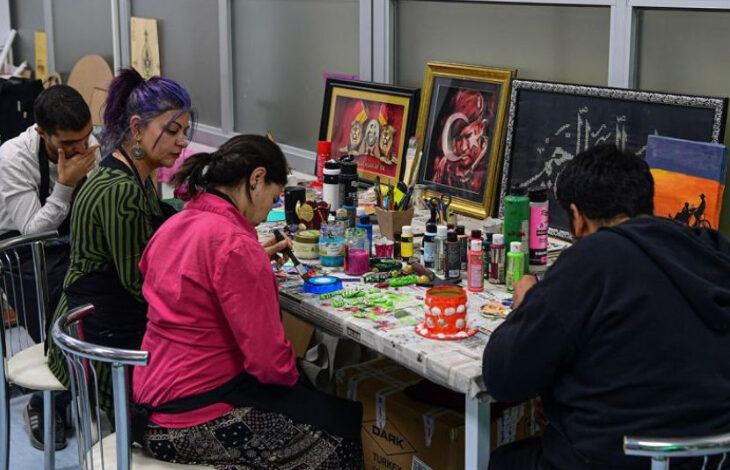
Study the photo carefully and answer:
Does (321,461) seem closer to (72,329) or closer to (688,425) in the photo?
(72,329)

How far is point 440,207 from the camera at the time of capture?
3039 mm

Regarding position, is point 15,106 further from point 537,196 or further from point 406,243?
point 537,196

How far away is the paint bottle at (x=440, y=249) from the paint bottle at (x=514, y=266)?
19 centimetres

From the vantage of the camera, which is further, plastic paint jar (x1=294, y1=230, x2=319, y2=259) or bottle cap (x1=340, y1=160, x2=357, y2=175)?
bottle cap (x1=340, y1=160, x2=357, y2=175)

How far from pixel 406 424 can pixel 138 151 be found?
1.07m

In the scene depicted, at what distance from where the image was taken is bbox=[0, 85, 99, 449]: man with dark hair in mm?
3455

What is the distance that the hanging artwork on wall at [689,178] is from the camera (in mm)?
2539

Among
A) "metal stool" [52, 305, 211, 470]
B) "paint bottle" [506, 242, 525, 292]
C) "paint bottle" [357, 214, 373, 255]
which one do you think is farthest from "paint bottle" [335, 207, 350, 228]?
"metal stool" [52, 305, 211, 470]

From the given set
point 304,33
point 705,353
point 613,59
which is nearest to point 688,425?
point 705,353

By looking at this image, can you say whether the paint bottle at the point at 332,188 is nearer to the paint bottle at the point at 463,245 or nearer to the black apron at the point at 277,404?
the paint bottle at the point at 463,245

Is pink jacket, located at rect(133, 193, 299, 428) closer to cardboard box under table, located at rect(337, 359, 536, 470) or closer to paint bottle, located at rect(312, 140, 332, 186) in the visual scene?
cardboard box under table, located at rect(337, 359, 536, 470)

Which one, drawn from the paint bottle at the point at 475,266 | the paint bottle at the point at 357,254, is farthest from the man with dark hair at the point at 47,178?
the paint bottle at the point at 475,266

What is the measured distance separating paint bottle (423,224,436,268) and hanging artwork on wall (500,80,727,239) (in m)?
0.42

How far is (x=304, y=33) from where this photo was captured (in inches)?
165
